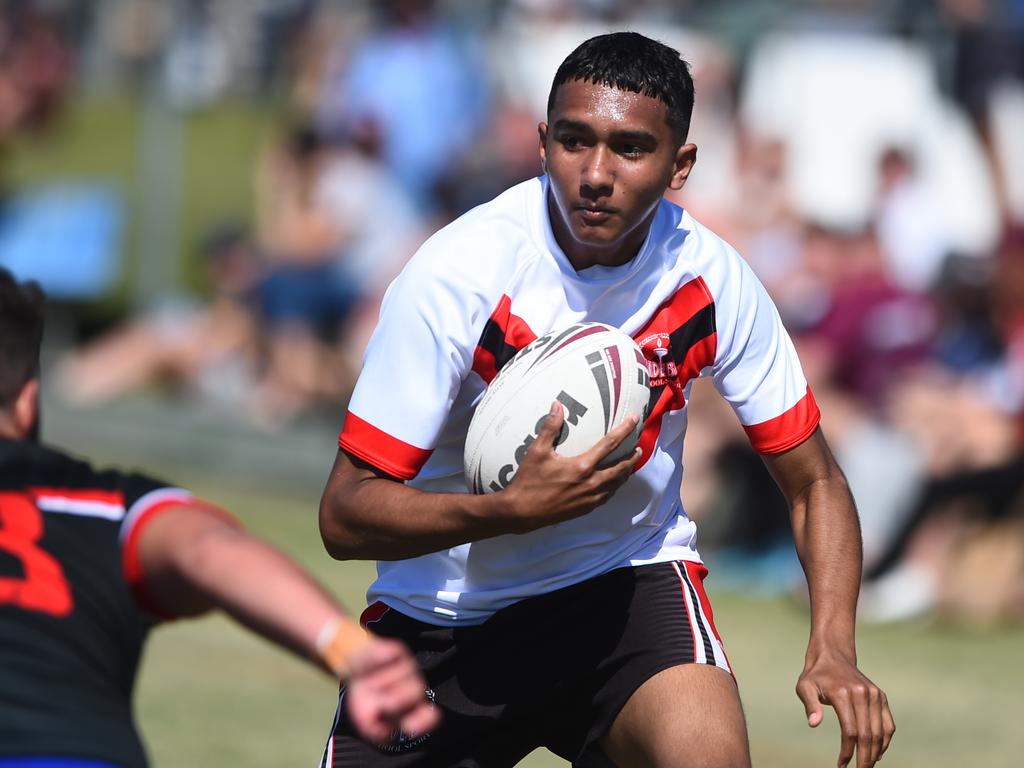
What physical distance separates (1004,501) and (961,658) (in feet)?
3.28

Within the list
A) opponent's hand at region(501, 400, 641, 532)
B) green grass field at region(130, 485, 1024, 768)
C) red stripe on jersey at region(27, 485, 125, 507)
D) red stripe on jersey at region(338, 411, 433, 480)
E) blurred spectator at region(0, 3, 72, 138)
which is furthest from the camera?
blurred spectator at region(0, 3, 72, 138)

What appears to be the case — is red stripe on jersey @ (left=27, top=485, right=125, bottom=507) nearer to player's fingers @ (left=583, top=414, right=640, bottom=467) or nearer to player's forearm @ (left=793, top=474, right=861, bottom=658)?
player's fingers @ (left=583, top=414, right=640, bottom=467)

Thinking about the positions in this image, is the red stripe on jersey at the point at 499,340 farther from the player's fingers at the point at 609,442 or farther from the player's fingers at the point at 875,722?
the player's fingers at the point at 875,722

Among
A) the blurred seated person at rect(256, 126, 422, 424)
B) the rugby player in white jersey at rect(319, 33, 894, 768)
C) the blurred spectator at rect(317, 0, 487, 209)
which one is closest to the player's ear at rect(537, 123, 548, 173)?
the rugby player in white jersey at rect(319, 33, 894, 768)

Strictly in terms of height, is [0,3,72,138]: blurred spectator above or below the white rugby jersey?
below

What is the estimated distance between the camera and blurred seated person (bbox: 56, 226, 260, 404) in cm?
1259

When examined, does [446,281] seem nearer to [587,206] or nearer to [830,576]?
[587,206]

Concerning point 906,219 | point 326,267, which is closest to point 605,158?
point 906,219

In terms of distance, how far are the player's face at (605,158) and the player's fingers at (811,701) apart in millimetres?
1111

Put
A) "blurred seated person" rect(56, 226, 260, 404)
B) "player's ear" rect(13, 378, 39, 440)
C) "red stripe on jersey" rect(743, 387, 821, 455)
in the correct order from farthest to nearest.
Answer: "blurred seated person" rect(56, 226, 260, 404) → "red stripe on jersey" rect(743, 387, 821, 455) → "player's ear" rect(13, 378, 39, 440)

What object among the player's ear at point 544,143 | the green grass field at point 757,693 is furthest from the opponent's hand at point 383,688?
the green grass field at point 757,693

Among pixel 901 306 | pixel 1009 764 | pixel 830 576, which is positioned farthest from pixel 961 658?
pixel 830 576

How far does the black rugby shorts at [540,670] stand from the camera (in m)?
4.03

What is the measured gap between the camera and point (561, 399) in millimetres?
3754
